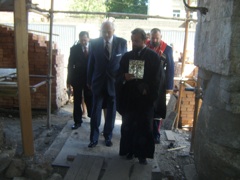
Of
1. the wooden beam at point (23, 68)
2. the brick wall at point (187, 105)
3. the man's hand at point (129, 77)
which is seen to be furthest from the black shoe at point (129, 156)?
the brick wall at point (187, 105)

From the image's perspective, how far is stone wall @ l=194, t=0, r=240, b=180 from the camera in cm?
261

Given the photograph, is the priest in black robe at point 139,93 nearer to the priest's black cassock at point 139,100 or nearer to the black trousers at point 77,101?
the priest's black cassock at point 139,100

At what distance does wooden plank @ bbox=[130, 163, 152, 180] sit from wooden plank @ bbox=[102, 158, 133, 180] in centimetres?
7

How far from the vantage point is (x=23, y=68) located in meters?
3.49

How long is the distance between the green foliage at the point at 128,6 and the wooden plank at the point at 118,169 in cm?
3441

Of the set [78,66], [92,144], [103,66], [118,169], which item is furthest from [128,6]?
[118,169]

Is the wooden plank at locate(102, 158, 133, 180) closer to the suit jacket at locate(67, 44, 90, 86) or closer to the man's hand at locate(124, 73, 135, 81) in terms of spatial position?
the man's hand at locate(124, 73, 135, 81)

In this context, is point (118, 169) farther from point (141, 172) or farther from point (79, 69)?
point (79, 69)

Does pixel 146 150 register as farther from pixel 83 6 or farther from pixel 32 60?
pixel 83 6

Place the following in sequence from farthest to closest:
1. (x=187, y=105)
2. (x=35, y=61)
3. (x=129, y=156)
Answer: (x=35, y=61)
(x=187, y=105)
(x=129, y=156)

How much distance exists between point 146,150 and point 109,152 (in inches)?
26.6

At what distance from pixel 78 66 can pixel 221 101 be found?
9.68 ft

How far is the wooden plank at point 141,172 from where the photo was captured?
3.43 metres

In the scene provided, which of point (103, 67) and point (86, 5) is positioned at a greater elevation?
point (86, 5)
